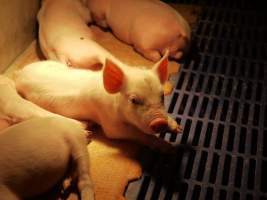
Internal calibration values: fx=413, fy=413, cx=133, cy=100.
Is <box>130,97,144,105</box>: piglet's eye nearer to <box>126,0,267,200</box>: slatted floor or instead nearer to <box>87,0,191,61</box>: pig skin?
<box>126,0,267,200</box>: slatted floor

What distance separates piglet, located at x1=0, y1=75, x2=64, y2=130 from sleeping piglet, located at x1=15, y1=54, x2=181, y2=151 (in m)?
0.06

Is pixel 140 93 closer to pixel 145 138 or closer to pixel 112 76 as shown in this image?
pixel 112 76

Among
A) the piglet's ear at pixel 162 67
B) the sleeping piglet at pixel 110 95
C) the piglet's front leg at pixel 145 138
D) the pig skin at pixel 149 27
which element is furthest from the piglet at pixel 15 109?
the pig skin at pixel 149 27

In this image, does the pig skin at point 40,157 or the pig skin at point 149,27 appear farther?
the pig skin at point 149,27

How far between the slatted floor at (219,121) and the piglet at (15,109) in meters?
0.51

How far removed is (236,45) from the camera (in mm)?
2533

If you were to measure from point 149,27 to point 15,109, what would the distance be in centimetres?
93

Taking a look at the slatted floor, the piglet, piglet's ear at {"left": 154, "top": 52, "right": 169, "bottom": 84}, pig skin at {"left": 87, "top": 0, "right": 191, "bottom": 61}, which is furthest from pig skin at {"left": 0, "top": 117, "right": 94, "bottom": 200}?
pig skin at {"left": 87, "top": 0, "right": 191, "bottom": 61}

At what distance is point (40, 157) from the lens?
149 centimetres

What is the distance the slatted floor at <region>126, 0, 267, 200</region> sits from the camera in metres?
1.66

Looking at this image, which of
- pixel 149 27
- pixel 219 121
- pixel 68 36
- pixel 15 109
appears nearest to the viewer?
pixel 15 109

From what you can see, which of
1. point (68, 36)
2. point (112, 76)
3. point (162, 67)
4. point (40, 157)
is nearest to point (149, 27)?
point (68, 36)

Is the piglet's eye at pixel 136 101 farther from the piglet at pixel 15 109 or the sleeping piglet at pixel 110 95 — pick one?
the piglet at pixel 15 109

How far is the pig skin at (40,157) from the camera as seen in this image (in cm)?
143
